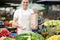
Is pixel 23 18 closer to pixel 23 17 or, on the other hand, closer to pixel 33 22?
pixel 23 17

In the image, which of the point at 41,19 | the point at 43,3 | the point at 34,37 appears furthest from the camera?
the point at 43,3

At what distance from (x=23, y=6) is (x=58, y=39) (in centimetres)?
108

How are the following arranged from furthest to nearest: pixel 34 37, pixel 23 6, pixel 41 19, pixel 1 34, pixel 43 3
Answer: pixel 43 3, pixel 41 19, pixel 23 6, pixel 1 34, pixel 34 37

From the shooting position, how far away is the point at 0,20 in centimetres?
369

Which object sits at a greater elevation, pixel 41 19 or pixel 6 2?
pixel 6 2

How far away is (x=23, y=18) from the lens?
2.67 metres

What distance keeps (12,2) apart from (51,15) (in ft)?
2.49

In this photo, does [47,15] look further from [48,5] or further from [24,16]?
[24,16]

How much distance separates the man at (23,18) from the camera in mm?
2605

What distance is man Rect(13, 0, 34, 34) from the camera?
8.55ft

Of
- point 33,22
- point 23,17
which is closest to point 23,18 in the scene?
point 23,17

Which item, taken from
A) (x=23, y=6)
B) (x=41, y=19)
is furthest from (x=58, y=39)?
(x=41, y=19)

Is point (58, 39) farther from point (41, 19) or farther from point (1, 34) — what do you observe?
point (41, 19)

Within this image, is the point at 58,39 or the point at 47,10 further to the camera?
the point at 47,10
